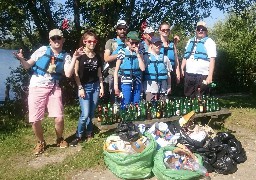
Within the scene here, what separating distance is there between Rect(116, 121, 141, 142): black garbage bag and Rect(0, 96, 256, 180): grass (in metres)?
0.63

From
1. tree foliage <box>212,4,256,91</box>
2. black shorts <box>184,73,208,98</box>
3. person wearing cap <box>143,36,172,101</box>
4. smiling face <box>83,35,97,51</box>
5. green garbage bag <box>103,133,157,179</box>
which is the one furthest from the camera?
tree foliage <box>212,4,256,91</box>

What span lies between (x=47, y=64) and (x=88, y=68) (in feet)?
2.36

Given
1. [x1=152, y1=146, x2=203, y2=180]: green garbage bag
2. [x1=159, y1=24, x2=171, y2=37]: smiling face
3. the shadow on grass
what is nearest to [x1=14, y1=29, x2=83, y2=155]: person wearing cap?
[x1=159, y1=24, x2=171, y2=37]: smiling face

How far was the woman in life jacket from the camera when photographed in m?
5.45

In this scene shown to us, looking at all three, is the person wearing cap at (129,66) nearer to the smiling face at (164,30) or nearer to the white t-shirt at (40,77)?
the smiling face at (164,30)

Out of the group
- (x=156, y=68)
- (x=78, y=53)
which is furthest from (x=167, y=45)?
(x=78, y=53)

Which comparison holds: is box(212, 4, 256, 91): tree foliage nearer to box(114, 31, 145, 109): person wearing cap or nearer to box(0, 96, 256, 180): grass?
box(0, 96, 256, 180): grass

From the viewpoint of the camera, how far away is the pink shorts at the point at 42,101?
207 inches

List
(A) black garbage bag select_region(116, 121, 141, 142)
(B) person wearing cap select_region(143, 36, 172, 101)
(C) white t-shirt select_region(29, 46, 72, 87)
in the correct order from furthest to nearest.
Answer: (B) person wearing cap select_region(143, 36, 172, 101), (C) white t-shirt select_region(29, 46, 72, 87), (A) black garbage bag select_region(116, 121, 141, 142)

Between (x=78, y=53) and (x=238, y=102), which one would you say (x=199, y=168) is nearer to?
(x=78, y=53)

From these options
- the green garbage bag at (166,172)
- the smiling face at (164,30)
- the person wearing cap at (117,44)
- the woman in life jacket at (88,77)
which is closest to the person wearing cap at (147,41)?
the smiling face at (164,30)

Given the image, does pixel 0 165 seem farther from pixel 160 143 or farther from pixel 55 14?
pixel 55 14

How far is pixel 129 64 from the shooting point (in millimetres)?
5746

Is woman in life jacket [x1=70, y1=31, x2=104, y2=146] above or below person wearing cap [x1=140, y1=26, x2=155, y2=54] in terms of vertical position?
below
